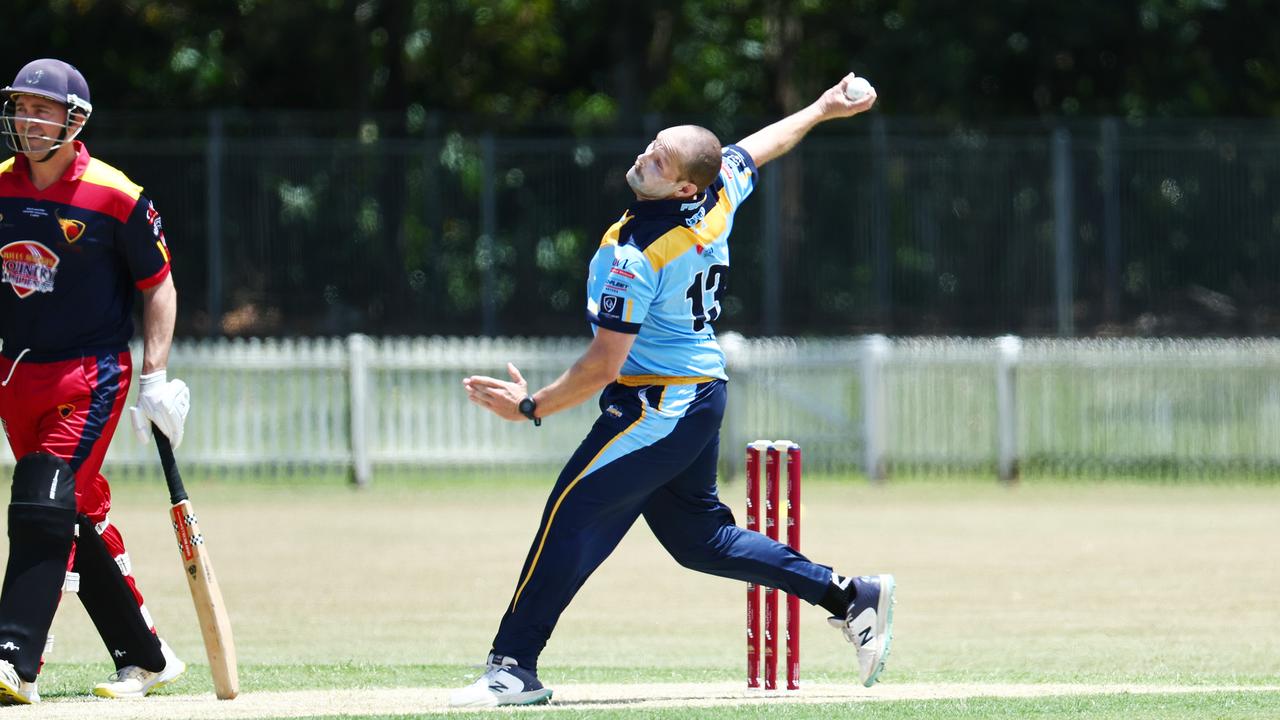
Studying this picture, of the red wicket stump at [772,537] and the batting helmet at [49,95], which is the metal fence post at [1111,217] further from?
the batting helmet at [49,95]

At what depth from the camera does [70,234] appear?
6.77 meters

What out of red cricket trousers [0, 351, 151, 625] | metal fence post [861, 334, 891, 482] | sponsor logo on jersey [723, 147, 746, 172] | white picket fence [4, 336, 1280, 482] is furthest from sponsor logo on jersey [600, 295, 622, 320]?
metal fence post [861, 334, 891, 482]

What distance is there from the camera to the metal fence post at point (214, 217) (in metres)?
22.0

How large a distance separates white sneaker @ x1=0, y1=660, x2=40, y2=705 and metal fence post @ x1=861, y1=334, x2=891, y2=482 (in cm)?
1166

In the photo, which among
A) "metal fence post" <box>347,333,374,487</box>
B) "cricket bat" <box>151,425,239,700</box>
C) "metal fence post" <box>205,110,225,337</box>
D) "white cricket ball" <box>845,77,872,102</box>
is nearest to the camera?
"cricket bat" <box>151,425,239,700</box>

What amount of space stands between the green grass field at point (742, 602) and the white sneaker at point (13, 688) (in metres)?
0.16

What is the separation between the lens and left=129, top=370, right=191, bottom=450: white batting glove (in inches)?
266

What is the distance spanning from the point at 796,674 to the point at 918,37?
21.6 meters

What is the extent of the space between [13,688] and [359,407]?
1092 centimetres

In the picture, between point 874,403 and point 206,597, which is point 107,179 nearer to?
point 206,597

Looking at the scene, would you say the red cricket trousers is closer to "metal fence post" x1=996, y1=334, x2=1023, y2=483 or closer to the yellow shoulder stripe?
the yellow shoulder stripe

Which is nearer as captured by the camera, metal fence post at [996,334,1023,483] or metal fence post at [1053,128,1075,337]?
metal fence post at [996,334,1023,483]

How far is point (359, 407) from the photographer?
17469mm

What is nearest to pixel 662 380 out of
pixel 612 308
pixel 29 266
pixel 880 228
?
pixel 612 308
